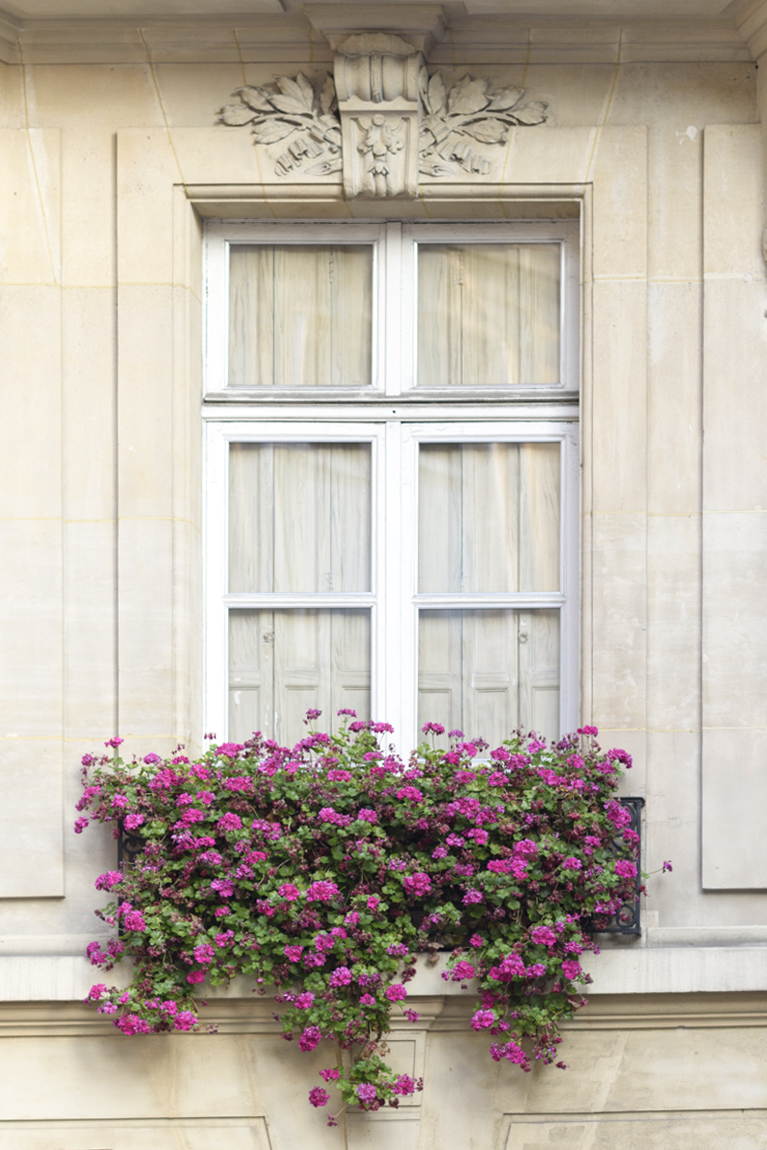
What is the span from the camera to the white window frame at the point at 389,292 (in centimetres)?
466

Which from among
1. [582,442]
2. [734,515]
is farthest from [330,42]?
[734,515]

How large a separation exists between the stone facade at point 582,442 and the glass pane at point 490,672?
0.26 meters

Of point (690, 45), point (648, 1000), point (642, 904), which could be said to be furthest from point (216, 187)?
point (648, 1000)

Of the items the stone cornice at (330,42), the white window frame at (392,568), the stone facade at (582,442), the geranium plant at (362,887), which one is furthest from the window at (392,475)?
the stone cornice at (330,42)

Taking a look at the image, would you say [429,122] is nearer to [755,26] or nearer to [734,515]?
[755,26]

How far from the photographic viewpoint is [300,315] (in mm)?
4730

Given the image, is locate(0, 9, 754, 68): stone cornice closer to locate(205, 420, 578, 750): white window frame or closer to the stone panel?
the stone panel

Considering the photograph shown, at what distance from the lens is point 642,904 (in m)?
4.38

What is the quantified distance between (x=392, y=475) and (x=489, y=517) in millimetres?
407

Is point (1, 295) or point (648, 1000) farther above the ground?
point (1, 295)

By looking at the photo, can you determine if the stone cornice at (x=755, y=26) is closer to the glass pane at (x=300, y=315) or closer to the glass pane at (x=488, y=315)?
the glass pane at (x=488, y=315)

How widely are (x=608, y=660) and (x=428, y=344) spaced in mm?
1390

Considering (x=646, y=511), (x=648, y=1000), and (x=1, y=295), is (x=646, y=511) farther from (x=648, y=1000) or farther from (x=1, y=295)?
(x=1, y=295)

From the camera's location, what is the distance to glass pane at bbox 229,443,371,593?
15.4ft
